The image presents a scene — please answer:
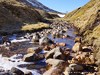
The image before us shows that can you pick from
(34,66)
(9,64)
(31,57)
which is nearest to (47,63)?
(34,66)

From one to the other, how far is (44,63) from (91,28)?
2398 centimetres

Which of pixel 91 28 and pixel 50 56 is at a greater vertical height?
pixel 91 28

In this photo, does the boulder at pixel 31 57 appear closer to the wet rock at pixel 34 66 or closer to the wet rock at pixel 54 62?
the wet rock at pixel 34 66

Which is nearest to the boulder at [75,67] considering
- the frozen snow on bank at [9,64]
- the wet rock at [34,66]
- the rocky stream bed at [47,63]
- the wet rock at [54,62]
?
the rocky stream bed at [47,63]

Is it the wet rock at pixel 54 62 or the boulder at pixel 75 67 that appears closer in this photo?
the boulder at pixel 75 67

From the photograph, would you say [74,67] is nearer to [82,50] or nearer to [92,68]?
[92,68]

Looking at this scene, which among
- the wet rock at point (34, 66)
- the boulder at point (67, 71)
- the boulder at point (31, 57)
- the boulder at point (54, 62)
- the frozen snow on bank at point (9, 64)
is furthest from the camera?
the boulder at point (31, 57)

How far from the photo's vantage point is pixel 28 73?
2514 cm

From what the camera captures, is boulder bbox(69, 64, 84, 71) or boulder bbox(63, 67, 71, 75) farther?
boulder bbox(69, 64, 84, 71)

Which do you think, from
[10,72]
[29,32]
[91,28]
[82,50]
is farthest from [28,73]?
[29,32]

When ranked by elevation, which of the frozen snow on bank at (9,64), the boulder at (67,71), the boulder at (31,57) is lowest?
the boulder at (67,71)

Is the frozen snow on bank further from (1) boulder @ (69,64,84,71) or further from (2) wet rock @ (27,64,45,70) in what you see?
(1) boulder @ (69,64,84,71)

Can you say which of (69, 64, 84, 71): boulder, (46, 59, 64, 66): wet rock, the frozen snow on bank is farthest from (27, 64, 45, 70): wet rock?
(69, 64, 84, 71): boulder

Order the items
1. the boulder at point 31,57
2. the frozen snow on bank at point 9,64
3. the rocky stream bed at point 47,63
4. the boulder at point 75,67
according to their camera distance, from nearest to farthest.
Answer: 1. the rocky stream bed at point 47,63
2. the boulder at point 75,67
3. the frozen snow on bank at point 9,64
4. the boulder at point 31,57
